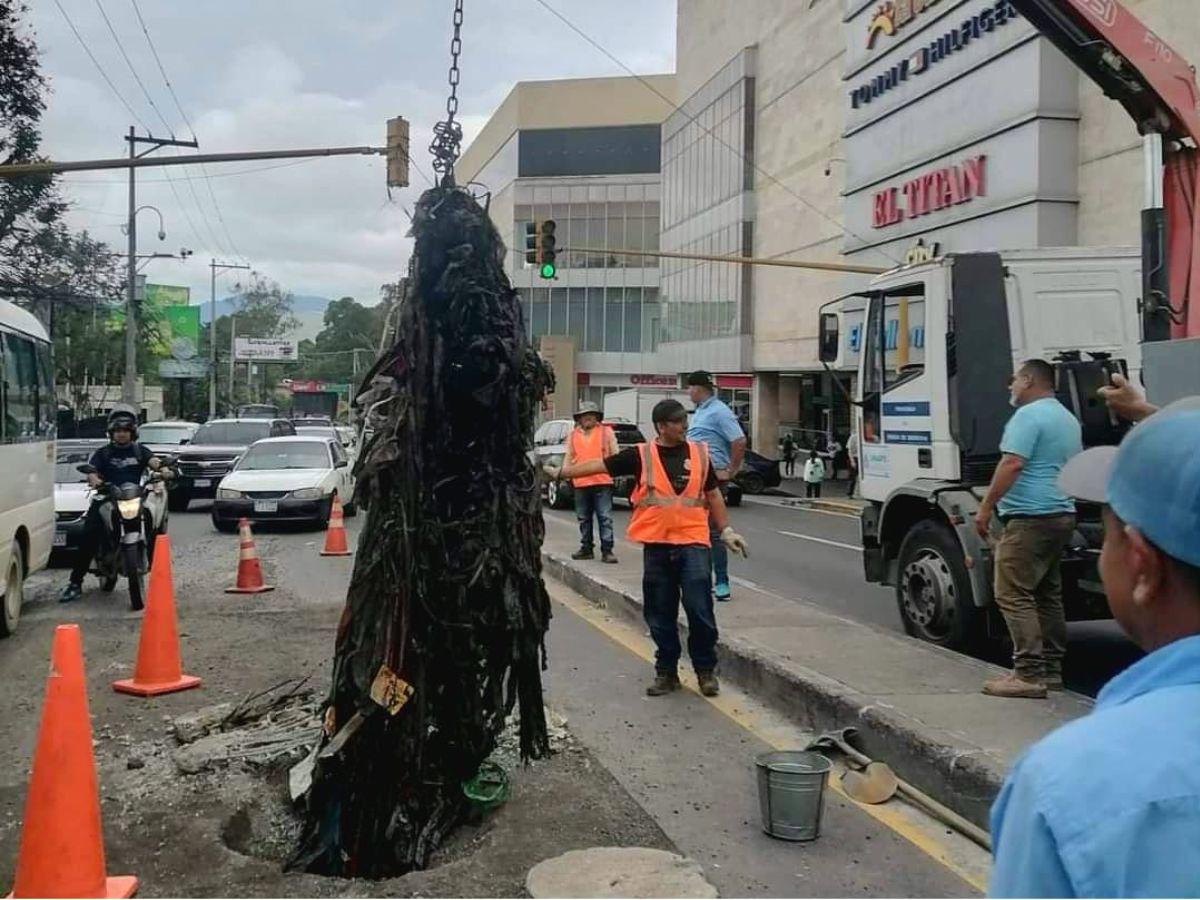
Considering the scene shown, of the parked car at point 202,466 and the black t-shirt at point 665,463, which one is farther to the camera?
the parked car at point 202,466

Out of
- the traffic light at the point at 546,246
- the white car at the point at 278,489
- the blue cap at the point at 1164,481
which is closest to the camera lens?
the blue cap at the point at 1164,481

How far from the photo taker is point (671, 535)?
6.52m

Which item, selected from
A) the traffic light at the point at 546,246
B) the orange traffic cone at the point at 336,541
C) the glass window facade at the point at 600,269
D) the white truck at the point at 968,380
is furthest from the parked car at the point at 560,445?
the glass window facade at the point at 600,269

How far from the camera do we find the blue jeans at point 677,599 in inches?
257

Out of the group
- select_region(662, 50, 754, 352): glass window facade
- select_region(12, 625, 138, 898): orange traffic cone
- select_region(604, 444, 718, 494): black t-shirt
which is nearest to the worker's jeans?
select_region(604, 444, 718, 494): black t-shirt

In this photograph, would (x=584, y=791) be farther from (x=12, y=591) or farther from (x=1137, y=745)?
(x=12, y=591)

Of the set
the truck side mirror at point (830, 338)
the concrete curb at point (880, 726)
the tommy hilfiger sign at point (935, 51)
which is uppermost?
the tommy hilfiger sign at point (935, 51)

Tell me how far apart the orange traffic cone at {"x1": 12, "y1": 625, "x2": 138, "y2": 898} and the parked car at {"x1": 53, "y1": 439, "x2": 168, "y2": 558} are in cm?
671

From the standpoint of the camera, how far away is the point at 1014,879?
3.95 feet

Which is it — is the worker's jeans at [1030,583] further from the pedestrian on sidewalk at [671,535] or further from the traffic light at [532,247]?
the traffic light at [532,247]

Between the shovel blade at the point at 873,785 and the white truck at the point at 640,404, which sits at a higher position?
the white truck at the point at 640,404

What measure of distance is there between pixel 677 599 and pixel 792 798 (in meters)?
2.36

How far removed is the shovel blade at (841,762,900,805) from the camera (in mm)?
4949

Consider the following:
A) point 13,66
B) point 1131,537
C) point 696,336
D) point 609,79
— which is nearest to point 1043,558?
point 1131,537
